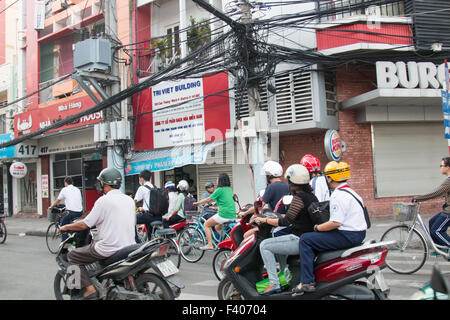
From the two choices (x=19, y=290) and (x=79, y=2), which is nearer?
(x=19, y=290)

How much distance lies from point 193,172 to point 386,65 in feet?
23.9

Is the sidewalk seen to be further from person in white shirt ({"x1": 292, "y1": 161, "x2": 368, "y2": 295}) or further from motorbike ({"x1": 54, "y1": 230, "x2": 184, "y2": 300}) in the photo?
motorbike ({"x1": 54, "y1": 230, "x2": 184, "y2": 300})

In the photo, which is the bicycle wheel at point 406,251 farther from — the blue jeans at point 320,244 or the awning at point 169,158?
the awning at point 169,158

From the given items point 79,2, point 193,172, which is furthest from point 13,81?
point 193,172

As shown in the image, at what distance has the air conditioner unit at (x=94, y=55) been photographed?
13.2 m

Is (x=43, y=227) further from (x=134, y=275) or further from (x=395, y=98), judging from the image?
(x=395, y=98)

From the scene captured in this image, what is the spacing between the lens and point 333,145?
10609 millimetres

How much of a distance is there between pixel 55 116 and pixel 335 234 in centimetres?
1566

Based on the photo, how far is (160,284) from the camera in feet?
13.4

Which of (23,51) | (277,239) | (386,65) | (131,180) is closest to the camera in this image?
(277,239)

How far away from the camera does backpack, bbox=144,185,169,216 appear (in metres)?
7.86

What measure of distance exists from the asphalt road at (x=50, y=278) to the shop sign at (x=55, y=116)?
295 inches

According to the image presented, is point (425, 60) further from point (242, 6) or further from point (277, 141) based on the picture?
point (242, 6)

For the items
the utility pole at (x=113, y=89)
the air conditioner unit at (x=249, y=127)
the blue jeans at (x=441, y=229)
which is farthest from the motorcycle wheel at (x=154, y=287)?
the utility pole at (x=113, y=89)
